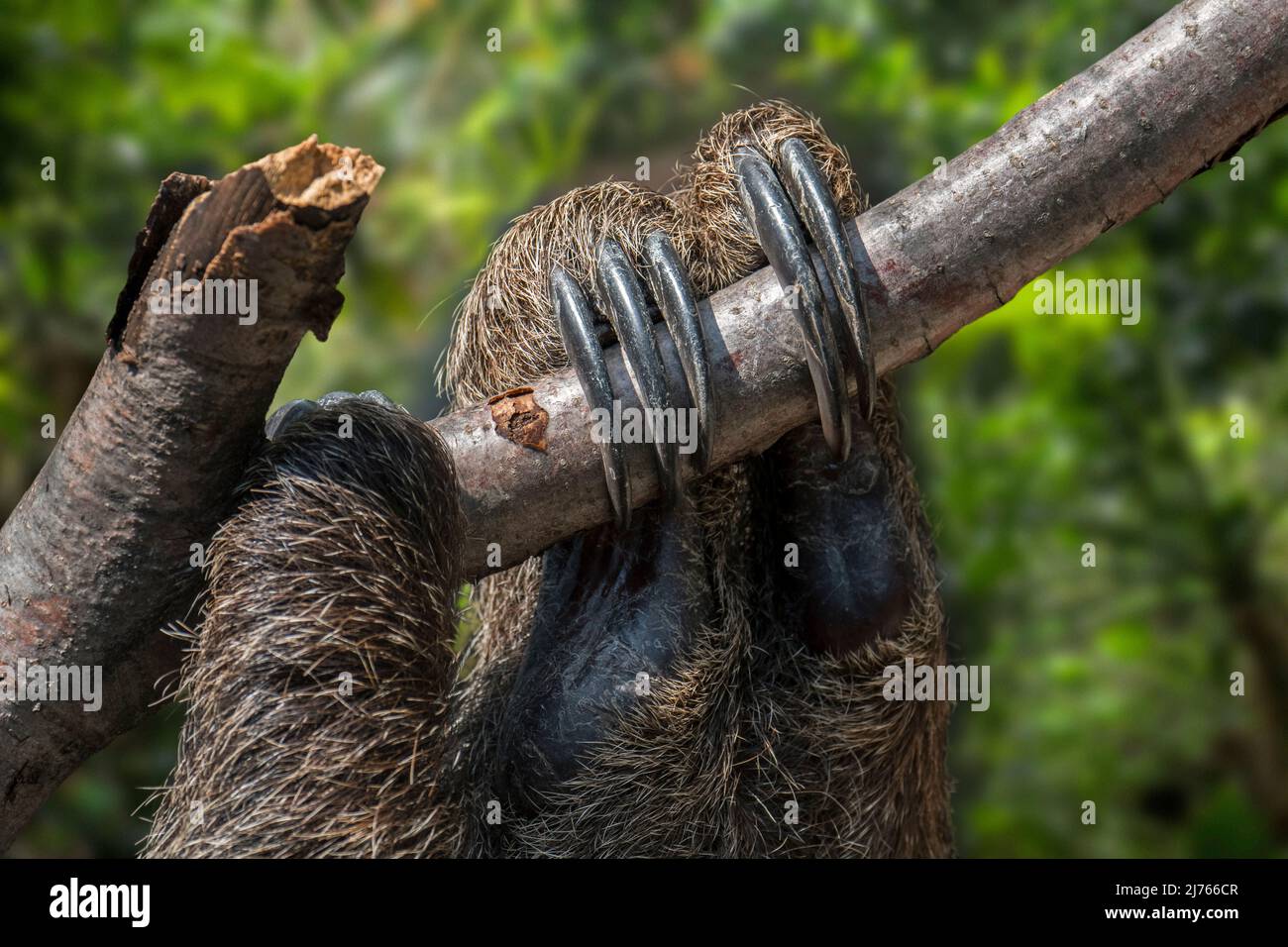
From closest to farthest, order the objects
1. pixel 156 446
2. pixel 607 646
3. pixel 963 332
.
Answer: pixel 156 446 < pixel 607 646 < pixel 963 332

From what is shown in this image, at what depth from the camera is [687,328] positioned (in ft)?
5.58

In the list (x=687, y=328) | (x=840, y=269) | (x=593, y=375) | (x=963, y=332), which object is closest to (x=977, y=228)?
(x=840, y=269)

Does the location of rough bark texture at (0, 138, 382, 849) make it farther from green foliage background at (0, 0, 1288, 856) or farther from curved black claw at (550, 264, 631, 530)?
green foliage background at (0, 0, 1288, 856)

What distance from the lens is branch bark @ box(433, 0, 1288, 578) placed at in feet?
5.56

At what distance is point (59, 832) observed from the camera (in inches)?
175

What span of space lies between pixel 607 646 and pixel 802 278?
2.12ft

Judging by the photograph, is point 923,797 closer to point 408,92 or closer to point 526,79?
point 526,79

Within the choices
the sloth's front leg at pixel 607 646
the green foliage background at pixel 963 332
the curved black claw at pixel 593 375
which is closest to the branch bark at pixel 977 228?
the curved black claw at pixel 593 375

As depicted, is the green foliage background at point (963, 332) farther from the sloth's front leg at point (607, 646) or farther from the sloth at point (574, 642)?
the sloth's front leg at point (607, 646)

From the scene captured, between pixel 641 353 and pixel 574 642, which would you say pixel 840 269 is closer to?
pixel 641 353

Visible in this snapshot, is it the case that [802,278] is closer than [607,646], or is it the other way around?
[802,278]

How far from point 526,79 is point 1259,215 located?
2933 millimetres

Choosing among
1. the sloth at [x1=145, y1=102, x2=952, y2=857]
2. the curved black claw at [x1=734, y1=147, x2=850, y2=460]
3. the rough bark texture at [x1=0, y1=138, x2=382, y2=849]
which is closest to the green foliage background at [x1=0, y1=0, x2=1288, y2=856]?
the sloth at [x1=145, y1=102, x2=952, y2=857]

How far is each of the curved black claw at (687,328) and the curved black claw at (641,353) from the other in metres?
0.03
